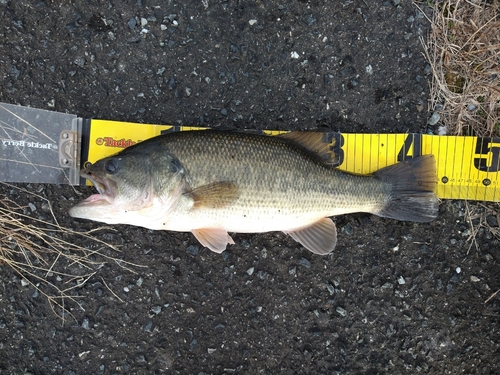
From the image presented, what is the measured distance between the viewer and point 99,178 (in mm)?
2631

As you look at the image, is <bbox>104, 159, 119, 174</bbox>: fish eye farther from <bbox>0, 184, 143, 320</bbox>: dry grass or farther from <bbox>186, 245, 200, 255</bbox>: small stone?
<bbox>186, 245, 200, 255</bbox>: small stone

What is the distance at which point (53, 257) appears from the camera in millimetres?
3219

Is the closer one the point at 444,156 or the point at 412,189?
the point at 412,189

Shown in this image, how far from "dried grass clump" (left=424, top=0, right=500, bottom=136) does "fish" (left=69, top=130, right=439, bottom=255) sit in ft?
2.03

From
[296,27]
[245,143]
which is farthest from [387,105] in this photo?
[245,143]

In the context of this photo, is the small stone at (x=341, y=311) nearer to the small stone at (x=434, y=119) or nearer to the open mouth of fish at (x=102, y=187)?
the small stone at (x=434, y=119)

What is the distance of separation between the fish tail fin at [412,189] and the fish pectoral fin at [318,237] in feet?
1.48

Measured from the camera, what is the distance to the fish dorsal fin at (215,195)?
2.67m

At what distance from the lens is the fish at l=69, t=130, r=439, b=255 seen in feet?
8.65

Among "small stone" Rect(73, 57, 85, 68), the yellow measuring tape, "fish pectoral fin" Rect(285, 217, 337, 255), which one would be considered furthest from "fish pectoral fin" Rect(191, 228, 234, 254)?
"small stone" Rect(73, 57, 85, 68)

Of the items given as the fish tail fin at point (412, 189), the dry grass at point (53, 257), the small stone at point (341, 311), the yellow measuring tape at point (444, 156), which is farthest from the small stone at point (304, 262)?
the dry grass at point (53, 257)

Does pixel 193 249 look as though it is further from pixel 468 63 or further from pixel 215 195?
pixel 468 63

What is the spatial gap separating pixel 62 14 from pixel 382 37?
2741 millimetres

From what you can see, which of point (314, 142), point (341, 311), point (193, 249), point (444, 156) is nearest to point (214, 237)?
point (193, 249)
